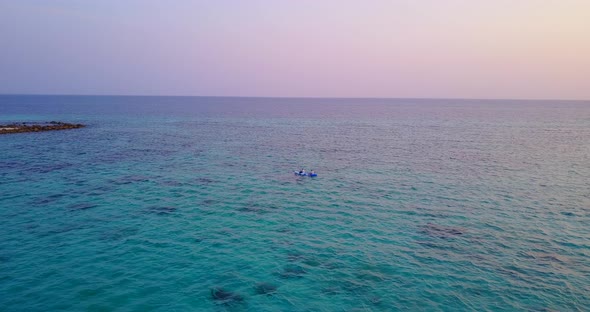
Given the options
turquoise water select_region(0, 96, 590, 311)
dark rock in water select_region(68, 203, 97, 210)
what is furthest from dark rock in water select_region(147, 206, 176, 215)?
dark rock in water select_region(68, 203, 97, 210)

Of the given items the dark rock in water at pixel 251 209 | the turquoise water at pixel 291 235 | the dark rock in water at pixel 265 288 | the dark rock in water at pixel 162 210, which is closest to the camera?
the turquoise water at pixel 291 235

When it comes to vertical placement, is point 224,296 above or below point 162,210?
below

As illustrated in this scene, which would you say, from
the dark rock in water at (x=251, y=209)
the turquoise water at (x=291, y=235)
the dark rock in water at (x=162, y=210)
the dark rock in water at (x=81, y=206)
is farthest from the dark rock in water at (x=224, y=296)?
the dark rock in water at (x=81, y=206)

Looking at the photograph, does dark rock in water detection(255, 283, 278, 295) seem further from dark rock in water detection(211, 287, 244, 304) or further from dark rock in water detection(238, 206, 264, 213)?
dark rock in water detection(238, 206, 264, 213)

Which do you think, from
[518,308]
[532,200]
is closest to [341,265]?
[518,308]

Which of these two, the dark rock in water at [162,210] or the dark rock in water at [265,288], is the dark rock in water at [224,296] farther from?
the dark rock in water at [162,210]

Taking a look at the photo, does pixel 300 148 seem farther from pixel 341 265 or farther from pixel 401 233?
pixel 341 265

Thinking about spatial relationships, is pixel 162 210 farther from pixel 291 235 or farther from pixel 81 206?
pixel 291 235

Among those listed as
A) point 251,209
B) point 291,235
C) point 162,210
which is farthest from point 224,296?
point 162,210
